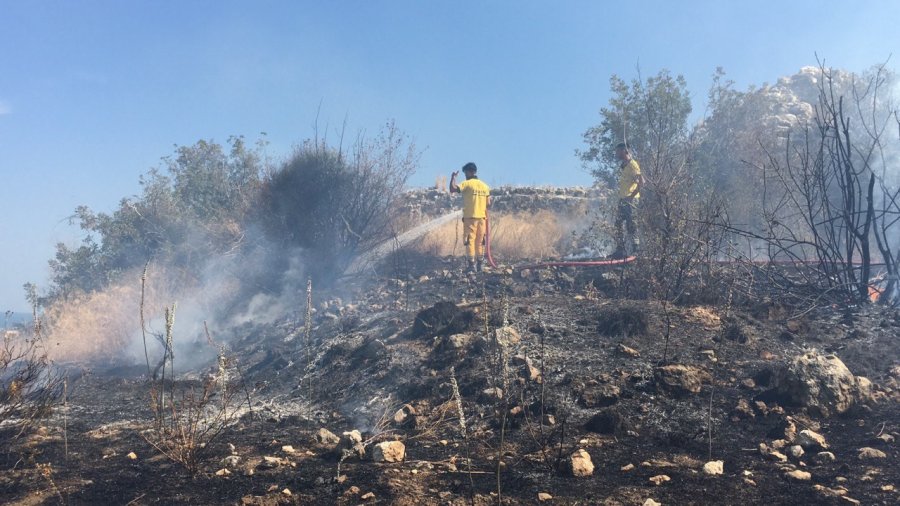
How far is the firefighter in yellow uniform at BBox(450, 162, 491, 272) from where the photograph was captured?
401 inches

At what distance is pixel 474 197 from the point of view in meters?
10.2

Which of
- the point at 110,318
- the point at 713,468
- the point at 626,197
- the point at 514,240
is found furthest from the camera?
the point at 514,240

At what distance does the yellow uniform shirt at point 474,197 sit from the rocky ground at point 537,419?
2.71 m

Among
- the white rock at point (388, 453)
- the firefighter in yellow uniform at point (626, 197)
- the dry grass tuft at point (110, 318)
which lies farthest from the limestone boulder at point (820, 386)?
the dry grass tuft at point (110, 318)

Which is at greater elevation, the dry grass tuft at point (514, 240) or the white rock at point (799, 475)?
the dry grass tuft at point (514, 240)

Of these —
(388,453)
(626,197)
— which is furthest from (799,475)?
(626,197)

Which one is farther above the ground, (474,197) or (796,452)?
(474,197)

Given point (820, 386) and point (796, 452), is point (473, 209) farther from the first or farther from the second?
point (796, 452)

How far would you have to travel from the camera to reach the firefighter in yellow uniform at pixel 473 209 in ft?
33.4

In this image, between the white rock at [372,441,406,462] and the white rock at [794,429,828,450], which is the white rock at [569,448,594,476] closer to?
the white rock at [372,441,406,462]

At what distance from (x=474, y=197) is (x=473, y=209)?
202 millimetres

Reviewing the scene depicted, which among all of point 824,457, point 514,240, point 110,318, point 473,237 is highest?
point 514,240

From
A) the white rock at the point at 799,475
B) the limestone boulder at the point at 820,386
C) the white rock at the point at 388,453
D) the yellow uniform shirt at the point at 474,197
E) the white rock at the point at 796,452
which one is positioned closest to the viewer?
the white rock at the point at 799,475

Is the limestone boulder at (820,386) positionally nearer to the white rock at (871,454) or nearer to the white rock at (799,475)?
the white rock at (871,454)
